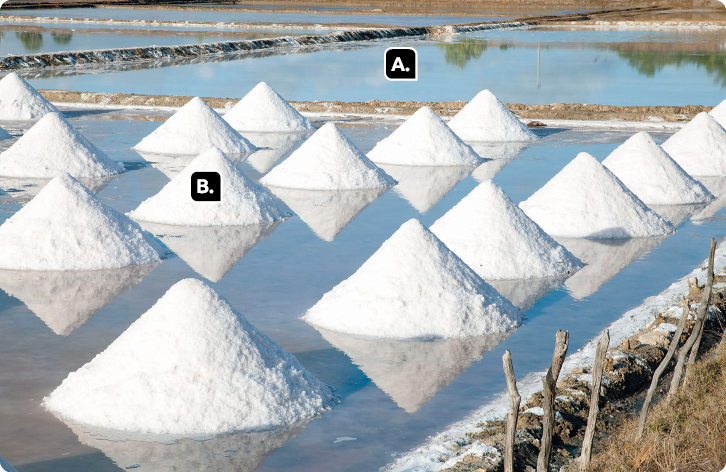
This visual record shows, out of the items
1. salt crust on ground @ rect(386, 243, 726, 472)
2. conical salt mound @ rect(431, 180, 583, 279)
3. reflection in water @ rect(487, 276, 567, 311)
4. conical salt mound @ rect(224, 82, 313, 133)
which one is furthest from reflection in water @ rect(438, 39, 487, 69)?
salt crust on ground @ rect(386, 243, 726, 472)

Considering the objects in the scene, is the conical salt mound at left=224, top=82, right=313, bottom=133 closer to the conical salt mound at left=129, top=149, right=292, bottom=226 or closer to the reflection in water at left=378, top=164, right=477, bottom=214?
the reflection in water at left=378, top=164, right=477, bottom=214

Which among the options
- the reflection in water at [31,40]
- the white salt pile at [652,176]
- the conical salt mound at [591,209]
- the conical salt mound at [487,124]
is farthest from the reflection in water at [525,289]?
the reflection in water at [31,40]

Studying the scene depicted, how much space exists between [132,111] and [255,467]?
13.8m

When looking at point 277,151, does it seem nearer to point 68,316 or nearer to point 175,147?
point 175,147

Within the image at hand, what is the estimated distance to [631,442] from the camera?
3.78 metres

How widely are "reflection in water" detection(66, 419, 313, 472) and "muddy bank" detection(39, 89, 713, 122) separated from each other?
1273 cm

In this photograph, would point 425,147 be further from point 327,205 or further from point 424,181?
point 327,205

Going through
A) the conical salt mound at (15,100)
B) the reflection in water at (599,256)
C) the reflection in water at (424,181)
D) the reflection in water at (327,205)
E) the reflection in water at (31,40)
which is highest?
the reflection in water at (31,40)

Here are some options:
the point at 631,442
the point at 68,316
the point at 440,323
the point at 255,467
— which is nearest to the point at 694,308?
the point at 440,323

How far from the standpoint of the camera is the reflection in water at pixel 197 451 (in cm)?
374

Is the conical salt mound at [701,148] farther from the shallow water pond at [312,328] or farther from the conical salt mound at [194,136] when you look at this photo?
the conical salt mound at [194,136]

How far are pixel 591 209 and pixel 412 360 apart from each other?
12.2 ft

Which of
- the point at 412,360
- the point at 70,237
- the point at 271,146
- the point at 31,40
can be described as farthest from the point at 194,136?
the point at 31,40

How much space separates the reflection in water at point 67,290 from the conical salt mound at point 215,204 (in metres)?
1.33
